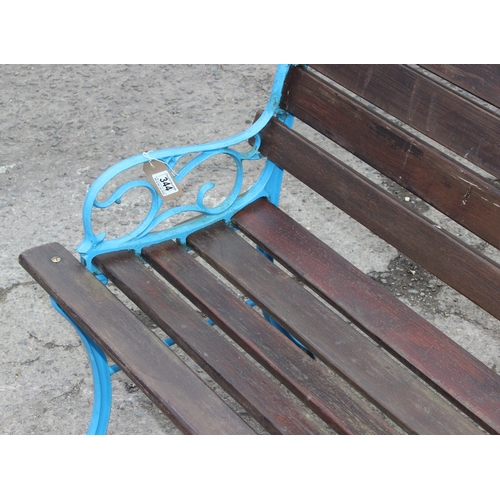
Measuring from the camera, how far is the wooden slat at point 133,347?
5.31 ft

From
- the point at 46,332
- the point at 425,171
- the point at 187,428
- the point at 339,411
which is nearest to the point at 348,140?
the point at 425,171

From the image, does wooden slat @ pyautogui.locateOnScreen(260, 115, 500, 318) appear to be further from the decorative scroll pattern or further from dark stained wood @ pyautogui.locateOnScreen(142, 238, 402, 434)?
dark stained wood @ pyautogui.locateOnScreen(142, 238, 402, 434)

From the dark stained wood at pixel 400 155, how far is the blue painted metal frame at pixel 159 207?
96 mm

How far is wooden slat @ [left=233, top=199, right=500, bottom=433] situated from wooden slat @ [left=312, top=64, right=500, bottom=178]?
1.30 feet

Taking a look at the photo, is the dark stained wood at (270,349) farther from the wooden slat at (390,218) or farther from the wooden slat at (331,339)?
the wooden slat at (390,218)

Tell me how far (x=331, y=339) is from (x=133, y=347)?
455 mm

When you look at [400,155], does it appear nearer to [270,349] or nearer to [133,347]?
[270,349]

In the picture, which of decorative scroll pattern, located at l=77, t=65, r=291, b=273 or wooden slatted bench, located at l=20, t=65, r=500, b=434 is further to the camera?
decorative scroll pattern, located at l=77, t=65, r=291, b=273

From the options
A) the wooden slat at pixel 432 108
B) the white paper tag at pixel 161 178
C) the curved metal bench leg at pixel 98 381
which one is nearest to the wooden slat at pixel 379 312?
the white paper tag at pixel 161 178

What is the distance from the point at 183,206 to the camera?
6.66ft

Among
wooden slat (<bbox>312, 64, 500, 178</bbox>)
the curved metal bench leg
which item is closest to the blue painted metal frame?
the curved metal bench leg

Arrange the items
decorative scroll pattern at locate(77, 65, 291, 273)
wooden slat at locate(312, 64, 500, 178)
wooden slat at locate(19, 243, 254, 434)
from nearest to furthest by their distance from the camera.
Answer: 1. wooden slat at locate(19, 243, 254, 434)
2. wooden slat at locate(312, 64, 500, 178)
3. decorative scroll pattern at locate(77, 65, 291, 273)

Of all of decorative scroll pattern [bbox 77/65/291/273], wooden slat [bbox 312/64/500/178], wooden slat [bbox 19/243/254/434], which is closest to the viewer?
wooden slat [bbox 19/243/254/434]

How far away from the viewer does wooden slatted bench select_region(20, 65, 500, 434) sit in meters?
1.68
